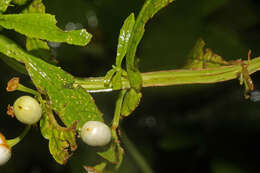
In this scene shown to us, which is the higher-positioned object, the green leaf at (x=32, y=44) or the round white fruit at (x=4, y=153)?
the green leaf at (x=32, y=44)

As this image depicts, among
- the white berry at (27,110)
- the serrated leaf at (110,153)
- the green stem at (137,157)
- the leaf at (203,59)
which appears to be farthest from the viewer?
the green stem at (137,157)

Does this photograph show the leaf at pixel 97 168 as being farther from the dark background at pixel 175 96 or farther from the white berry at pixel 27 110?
the dark background at pixel 175 96

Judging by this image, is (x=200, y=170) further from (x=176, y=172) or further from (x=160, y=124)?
(x=160, y=124)

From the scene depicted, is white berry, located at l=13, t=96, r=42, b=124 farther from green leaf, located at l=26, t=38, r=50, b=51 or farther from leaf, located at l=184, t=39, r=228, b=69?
leaf, located at l=184, t=39, r=228, b=69

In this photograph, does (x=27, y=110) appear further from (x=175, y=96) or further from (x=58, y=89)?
(x=175, y=96)

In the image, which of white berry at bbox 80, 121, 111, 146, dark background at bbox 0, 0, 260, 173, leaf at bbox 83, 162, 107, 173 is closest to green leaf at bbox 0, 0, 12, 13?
white berry at bbox 80, 121, 111, 146

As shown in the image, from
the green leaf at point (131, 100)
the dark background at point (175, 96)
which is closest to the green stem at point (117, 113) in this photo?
the green leaf at point (131, 100)
